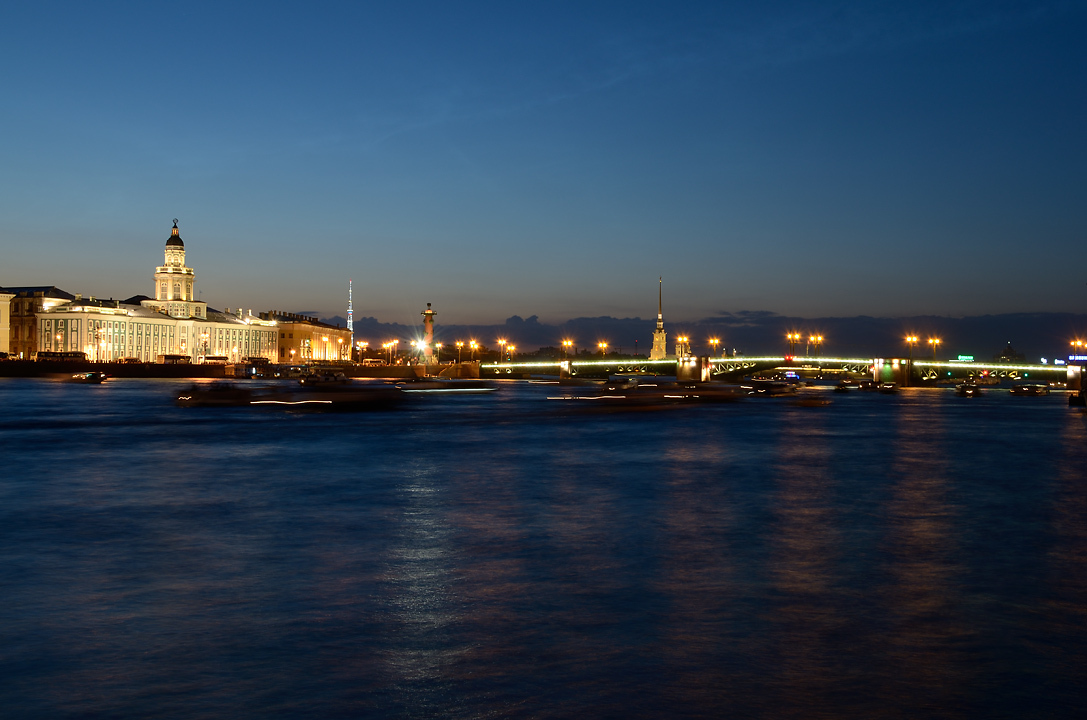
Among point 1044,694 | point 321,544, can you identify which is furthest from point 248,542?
point 1044,694

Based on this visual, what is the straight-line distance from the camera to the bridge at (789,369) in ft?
429

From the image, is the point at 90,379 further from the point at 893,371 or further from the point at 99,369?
the point at 893,371

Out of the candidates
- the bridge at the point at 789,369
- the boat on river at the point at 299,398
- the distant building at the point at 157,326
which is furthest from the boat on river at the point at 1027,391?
the distant building at the point at 157,326

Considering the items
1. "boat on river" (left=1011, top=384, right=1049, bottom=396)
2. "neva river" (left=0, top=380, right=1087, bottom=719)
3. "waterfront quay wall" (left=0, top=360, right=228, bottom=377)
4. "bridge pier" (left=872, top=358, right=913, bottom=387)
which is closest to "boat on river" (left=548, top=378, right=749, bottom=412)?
"boat on river" (left=1011, top=384, right=1049, bottom=396)

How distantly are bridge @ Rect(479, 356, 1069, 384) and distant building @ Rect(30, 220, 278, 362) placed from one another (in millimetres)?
49290

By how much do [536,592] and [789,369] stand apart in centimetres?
18475

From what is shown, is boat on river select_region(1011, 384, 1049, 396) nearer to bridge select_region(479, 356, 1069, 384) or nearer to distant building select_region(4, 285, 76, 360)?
bridge select_region(479, 356, 1069, 384)

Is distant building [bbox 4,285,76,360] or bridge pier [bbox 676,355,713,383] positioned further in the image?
distant building [bbox 4,285,76,360]

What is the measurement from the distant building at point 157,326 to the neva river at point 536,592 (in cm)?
13807

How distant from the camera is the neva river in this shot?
6172 mm

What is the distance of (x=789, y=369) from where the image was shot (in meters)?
187

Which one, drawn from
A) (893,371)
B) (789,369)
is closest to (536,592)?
(893,371)

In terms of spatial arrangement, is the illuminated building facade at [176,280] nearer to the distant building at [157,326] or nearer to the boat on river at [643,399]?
the distant building at [157,326]

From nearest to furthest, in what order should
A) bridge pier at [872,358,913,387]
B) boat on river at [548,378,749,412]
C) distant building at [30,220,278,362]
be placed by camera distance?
1. boat on river at [548,378,749,412]
2. bridge pier at [872,358,913,387]
3. distant building at [30,220,278,362]
